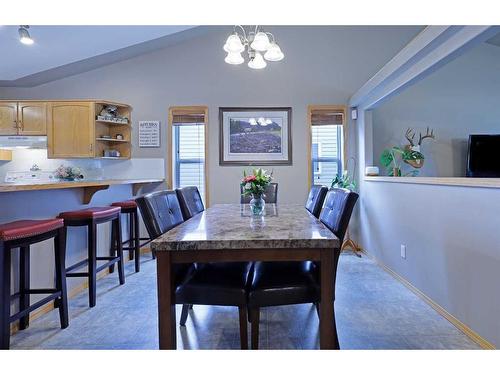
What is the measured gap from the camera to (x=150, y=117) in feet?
15.0

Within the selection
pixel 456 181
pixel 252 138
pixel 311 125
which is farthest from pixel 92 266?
pixel 311 125

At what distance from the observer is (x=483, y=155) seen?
14.1 ft

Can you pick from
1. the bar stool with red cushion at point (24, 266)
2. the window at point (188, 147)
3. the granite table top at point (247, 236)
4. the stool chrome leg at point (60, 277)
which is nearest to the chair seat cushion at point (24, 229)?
the bar stool with red cushion at point (24, 266)

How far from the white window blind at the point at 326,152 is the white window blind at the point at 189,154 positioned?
165 cm

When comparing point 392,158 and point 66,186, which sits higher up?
point 392,158

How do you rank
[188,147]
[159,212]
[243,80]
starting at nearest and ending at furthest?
[159,212] < [243,80] < [188,147]

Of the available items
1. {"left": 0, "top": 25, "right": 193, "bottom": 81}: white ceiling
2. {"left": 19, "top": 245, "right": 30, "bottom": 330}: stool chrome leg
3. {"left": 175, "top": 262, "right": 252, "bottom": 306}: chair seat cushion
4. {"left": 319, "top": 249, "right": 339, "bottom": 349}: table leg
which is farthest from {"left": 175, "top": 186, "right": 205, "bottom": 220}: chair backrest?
{"left": 0, "top": 25, "right": 193, "bottom": 81}: white ceiling

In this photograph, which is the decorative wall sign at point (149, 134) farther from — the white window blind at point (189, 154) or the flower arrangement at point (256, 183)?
the flower arrangement at point (256, 183)

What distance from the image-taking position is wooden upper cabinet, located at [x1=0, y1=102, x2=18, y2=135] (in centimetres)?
432

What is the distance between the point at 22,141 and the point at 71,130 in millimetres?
733

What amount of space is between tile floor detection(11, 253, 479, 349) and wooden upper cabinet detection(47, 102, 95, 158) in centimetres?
220

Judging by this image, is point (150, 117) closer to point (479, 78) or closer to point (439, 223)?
point (439, 223)

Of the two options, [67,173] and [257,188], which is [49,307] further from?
[257,188]

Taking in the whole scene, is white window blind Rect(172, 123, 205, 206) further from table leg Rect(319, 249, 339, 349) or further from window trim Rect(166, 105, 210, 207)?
table leg Rect(319, 249, 339, 349)
